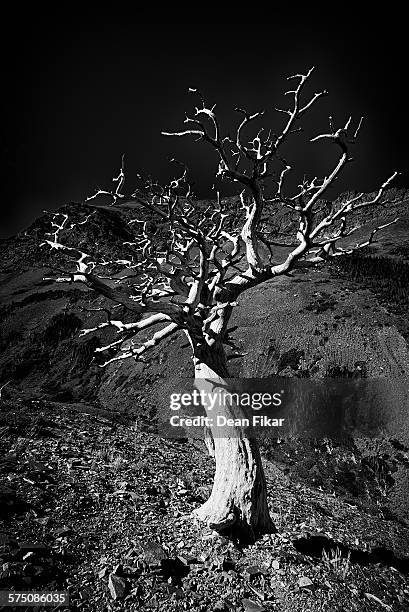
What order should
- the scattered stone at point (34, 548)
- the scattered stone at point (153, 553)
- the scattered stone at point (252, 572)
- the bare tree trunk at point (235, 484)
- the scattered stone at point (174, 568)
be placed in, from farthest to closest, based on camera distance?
1. the bare tree trunk at point (235, 484)
2. the scattered stone at point (252, 572)
3. the scattered stone at point (153, 553)
4. the scattered stone at point (174, 568)
5. the scattered stone at point (34, 548)

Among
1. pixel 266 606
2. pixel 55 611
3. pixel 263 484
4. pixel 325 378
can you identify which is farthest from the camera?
pixel 325 378

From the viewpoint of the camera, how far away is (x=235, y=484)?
848cm

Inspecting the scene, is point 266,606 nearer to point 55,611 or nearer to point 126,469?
point 55,611

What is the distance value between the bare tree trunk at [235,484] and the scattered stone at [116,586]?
2.51 m

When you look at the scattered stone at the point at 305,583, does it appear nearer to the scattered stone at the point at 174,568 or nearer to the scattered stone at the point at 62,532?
the scattered stone at the point at 174,568

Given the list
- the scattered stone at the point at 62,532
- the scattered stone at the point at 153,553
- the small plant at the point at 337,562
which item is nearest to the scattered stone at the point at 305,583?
the small plant at the point at 337,562

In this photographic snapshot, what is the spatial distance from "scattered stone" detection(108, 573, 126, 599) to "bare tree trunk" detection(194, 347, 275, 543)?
2.51 m

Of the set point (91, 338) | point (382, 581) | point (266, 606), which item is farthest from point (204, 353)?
point (91, 338)

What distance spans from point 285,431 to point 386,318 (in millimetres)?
12637

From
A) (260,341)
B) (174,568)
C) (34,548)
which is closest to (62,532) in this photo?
(34,548)

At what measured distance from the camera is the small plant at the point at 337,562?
24.7 feet

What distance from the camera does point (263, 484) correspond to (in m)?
8.72

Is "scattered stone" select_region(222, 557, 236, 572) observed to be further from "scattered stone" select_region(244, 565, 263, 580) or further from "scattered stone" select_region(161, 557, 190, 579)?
"scattered stone" select_region(161, 557, 190, 579)

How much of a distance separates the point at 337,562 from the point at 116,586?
472cm
